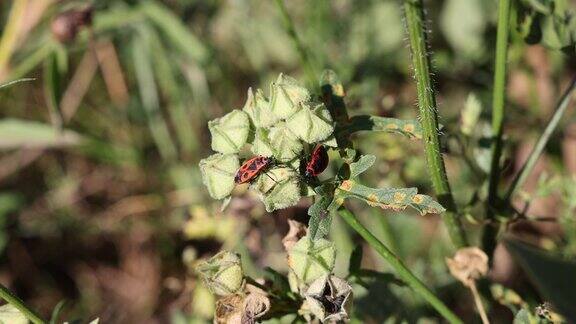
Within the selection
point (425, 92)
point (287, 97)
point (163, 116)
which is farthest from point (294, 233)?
point (163, 116)

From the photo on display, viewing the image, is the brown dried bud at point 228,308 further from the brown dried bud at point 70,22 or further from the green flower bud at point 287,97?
the brown dried bud at point 70,22

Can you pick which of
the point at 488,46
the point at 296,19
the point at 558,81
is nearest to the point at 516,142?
the point at 558,81

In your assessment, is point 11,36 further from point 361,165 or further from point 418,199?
point 418,199

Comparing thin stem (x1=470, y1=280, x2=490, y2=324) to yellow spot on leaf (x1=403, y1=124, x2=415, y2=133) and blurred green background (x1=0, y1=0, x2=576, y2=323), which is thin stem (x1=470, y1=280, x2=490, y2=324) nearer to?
yellow spot on leaf (x1=403, y1=124, x2=415, y2=133)

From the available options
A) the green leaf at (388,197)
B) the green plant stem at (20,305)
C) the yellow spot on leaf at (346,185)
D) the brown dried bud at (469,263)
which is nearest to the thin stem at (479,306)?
the brown dried bud at (469,263)

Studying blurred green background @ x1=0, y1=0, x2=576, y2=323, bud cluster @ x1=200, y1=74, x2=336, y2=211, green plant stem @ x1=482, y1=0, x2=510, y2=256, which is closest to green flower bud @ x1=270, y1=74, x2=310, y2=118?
bud cluster @ x1=200, y1=74, x2=336, y2=211

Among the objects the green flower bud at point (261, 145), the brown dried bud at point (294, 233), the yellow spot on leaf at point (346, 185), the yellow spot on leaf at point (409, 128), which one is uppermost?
the green flower bud at point (261, 145)

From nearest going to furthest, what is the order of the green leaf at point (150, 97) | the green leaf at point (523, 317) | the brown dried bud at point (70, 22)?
the green leaf at point (523, 317), the brown dried bud at point (70, 22), the green leaf at point (150, 97)
